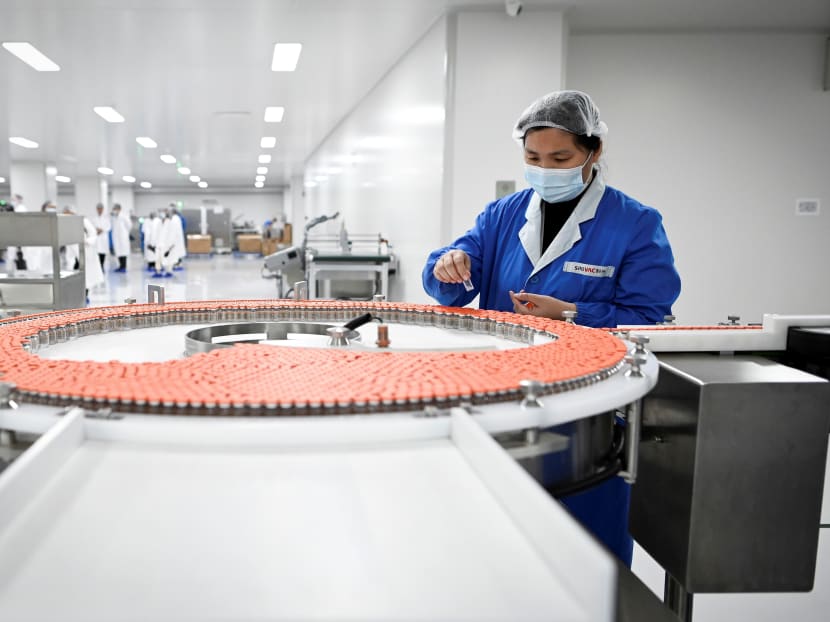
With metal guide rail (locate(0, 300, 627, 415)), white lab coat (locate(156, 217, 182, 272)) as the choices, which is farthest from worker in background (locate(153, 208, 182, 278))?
metal guide rail (locate(0, 300, 627, 415))

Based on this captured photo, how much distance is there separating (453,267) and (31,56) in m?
5.56

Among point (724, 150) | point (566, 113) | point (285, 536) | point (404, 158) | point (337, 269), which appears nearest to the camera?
point (285, 536)

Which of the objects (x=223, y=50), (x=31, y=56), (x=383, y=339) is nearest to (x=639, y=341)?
(x=383, y=339)

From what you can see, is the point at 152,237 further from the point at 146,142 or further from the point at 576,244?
the point at 576,244

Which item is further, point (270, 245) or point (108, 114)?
point (270, 245)

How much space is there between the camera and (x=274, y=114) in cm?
809

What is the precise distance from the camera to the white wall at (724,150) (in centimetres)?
451

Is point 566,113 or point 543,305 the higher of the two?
point 566,113

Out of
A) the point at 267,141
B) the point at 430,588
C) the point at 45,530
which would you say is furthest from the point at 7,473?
the point at 267,141

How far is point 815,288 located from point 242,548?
5371 mm

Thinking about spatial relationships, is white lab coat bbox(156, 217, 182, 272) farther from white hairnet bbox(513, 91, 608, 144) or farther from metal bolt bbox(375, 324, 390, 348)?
metal bolt bbox(375, 324, 390, 348)

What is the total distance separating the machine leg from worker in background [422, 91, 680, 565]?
2.02ft

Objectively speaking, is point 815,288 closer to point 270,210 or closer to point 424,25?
point 424,25

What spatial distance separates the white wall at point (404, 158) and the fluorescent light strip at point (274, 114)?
3.01 feet
